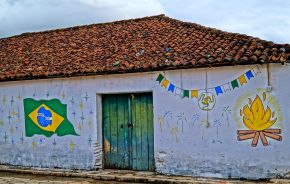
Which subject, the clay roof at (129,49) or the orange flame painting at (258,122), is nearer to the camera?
the orange flame painting at (258,122)

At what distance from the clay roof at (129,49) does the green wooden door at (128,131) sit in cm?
100

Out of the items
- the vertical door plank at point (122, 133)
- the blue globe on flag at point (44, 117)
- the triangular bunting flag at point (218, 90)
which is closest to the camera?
the triangular bunting flag at point (218, 90)

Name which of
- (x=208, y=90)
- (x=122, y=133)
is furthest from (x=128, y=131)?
(x=208, y=90)

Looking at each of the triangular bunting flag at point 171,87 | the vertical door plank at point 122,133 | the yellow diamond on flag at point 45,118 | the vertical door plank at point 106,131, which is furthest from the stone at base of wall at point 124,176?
the triangular bunting flag at point 171,87

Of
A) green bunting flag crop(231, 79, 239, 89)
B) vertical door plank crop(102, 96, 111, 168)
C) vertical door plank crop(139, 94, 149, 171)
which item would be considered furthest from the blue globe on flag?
green bunting flag crop(231, 79, 239, 89)

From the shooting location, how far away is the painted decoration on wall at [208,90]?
32.0 ft

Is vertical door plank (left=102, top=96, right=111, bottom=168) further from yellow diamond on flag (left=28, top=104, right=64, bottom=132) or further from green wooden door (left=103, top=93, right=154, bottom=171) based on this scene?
yellow diamond on flag (left=28, top=104, right=64, bottom=132)

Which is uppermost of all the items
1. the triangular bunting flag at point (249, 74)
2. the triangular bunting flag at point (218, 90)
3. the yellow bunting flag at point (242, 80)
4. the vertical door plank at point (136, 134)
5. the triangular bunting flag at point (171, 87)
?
the triangular bunting flag at point (249, 74)

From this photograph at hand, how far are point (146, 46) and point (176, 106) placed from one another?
2.51 m

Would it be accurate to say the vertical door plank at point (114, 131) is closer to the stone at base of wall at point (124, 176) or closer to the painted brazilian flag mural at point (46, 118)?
the stone at base of wall at point (124, 176)

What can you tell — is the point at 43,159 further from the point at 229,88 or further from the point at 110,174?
the point at 229,88

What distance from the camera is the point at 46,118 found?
12430 mm

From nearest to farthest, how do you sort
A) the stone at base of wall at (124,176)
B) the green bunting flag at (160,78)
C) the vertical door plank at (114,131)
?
the stone at base of wall at (124,176), the green bunting flag at (160,78), the vertical door plank at (114,131)

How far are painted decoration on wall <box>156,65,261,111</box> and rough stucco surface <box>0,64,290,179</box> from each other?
10cm
